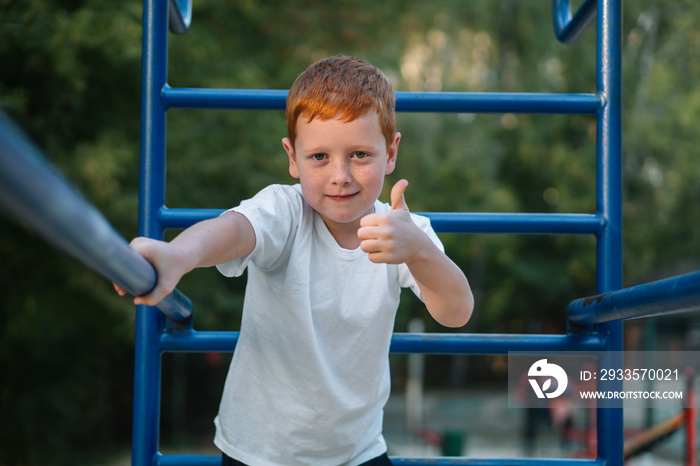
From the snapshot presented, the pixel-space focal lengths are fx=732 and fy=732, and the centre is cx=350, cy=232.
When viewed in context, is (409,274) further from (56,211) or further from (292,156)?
(56,211)

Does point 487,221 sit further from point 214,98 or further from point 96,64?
point 96,64

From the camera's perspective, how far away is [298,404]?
1263 mm

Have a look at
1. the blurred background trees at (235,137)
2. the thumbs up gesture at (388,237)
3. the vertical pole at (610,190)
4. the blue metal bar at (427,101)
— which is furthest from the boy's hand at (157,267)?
the blurred background trees at (235,137)

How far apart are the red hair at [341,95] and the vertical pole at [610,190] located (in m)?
0.54

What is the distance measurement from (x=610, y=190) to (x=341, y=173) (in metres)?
0.66

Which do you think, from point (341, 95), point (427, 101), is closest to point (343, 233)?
point (341, 95)

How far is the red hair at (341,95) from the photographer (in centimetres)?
114

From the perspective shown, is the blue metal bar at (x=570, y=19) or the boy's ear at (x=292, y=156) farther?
the blue metal bar at (x=570, y=19)

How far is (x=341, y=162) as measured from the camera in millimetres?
1136

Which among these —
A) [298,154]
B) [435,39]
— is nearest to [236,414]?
[298,154]

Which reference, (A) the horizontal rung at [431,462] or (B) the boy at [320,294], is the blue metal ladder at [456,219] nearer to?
(A) the horizontal rung at [431,462]

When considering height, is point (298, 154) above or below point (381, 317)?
above

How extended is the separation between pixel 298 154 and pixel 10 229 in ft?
16.3
